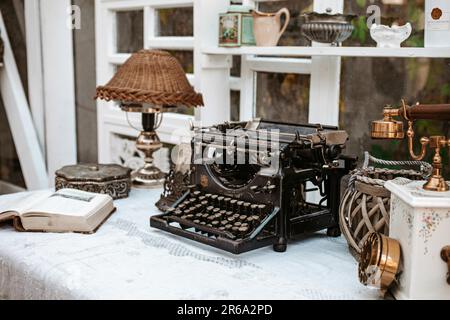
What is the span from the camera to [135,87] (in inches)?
97.9

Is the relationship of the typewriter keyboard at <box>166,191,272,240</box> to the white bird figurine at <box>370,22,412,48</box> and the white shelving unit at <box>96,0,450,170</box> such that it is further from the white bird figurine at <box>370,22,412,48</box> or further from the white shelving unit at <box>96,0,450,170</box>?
the white bird figurine at <box>370,22,412,48</box>

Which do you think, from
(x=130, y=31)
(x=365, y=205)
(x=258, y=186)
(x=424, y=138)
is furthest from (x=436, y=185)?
(x=130, y=31)

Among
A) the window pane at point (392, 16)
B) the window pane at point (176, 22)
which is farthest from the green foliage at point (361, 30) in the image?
the window pane at point (176, 22)

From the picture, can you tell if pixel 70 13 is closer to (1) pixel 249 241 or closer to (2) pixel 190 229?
(2) pixel 190 229

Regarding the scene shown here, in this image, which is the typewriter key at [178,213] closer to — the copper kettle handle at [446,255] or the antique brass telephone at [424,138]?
the antique brass telephone at [424,138]

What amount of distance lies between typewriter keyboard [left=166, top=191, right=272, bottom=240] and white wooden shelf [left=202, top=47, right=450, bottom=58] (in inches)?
24.9

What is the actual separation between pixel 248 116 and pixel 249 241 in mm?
1171

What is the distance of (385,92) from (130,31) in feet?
5.71

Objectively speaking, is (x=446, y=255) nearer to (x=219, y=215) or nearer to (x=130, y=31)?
(x=219, y=215)

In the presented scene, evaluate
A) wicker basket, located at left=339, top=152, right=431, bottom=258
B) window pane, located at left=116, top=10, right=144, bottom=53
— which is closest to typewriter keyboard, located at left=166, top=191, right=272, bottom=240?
wicker basket, located at left=339, top=152, right=431, bottom=258

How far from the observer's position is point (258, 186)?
1.91 metres

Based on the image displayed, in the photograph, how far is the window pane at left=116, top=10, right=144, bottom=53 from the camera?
345cm
